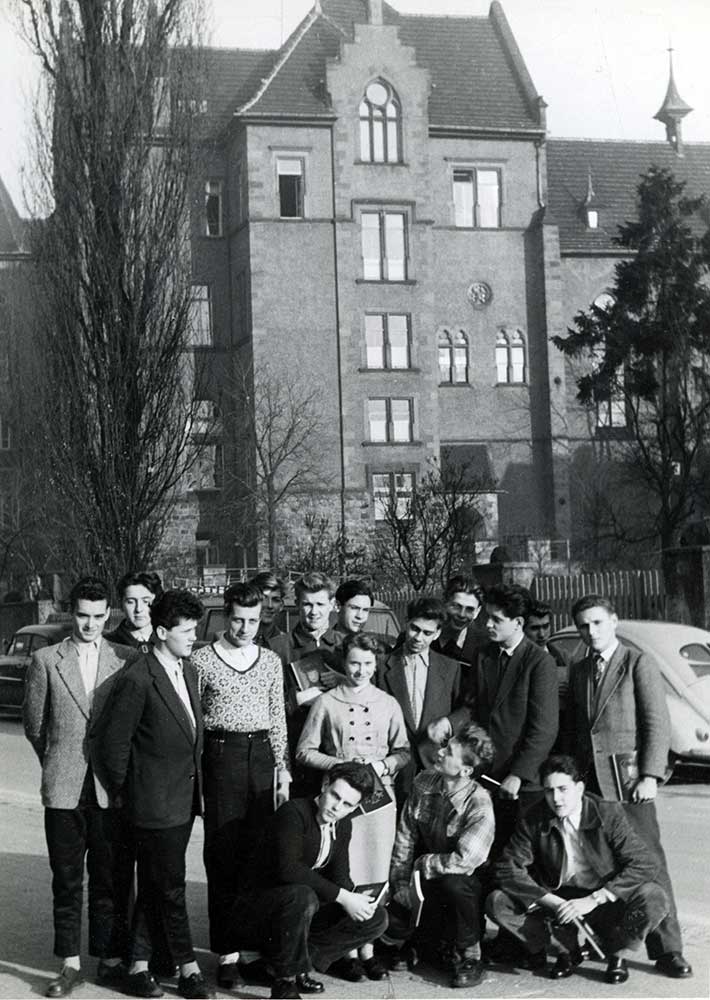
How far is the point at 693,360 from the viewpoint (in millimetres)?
38625

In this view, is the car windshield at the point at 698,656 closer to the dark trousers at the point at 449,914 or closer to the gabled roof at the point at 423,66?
the dark trousers at the point at 449,914

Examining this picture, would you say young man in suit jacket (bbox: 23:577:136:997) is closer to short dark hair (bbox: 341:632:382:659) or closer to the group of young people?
the group of young people

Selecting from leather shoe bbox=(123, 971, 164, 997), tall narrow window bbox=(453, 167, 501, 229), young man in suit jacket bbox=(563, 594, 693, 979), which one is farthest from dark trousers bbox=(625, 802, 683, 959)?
tall narrow window bbox=(453, 167, 501, 229)

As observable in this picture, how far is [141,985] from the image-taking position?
7.03 meters

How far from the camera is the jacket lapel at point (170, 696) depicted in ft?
24.0

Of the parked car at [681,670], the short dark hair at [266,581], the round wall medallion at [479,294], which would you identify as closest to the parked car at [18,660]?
the parked car at [681,670]

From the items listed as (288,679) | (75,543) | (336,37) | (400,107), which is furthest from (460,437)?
(288,679)

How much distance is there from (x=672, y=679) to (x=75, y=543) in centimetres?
1288

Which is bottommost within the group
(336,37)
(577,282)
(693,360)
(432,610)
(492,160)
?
(432,610)

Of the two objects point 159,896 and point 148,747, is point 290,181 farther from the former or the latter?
point 159,896

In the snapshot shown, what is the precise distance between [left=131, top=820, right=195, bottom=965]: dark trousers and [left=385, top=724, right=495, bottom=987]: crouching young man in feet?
3.68

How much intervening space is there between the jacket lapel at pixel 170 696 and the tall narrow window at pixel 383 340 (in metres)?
41.1

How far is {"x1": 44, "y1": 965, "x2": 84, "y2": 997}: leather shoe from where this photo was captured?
22.8 feet

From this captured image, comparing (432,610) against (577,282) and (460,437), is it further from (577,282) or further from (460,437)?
(577,282)
